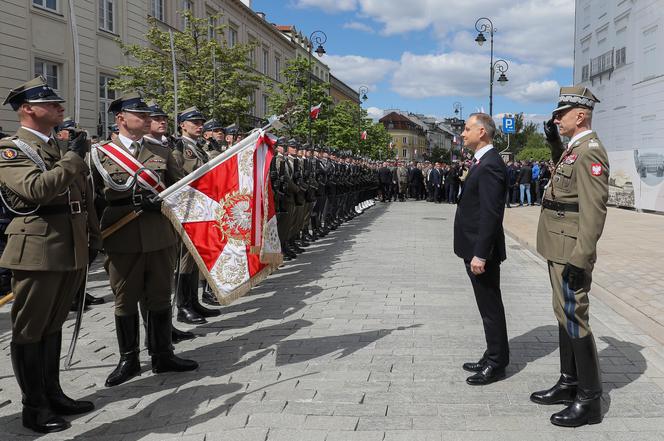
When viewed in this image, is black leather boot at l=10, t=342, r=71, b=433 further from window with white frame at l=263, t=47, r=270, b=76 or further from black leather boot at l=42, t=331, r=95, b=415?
window with white frame at l=263, t=47, r=270, b=76

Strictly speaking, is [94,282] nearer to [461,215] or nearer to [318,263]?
[318,263]

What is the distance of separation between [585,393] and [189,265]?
4.32 metres

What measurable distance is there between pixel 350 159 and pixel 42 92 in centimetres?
1787

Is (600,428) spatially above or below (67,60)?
below

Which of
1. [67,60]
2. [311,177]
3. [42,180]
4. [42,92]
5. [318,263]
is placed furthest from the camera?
[67,60]

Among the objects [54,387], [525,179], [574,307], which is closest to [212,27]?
[525,179]

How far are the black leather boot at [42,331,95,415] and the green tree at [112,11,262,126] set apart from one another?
601 inches

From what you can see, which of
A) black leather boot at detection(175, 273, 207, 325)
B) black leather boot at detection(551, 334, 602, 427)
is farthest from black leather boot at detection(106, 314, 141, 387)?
black leather boot at detection(551, 334, 602, 427)

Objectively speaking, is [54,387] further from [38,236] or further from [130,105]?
[130,105]

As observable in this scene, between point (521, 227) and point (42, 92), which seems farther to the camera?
point (521, 227)

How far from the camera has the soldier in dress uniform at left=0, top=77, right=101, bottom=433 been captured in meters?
3.79

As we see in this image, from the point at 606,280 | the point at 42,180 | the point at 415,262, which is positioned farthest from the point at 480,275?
the point at 415,262

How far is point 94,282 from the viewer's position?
8.89m

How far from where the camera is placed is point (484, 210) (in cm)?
453
